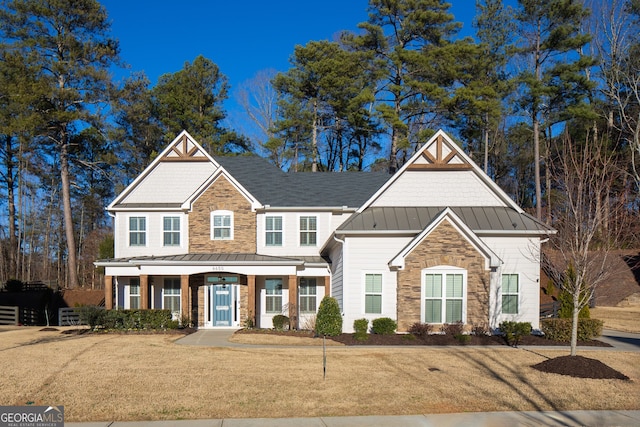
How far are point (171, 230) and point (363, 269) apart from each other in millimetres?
10678

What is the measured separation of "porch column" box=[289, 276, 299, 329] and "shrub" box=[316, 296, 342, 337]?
16.7 ft

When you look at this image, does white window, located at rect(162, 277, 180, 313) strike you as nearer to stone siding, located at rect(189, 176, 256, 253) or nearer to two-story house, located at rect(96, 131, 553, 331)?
two-story house, located at rect(96, 131, 553, 331)

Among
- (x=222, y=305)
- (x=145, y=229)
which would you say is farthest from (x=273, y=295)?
(x=145, y=229)

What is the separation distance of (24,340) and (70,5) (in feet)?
84.0

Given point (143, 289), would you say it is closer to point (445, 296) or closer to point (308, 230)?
point (308, 230)

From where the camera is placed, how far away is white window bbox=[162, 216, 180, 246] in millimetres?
26672

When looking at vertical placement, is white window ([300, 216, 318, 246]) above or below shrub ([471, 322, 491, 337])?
above

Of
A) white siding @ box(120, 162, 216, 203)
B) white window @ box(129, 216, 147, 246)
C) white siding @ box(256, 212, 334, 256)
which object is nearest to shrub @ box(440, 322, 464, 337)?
white siding @ box(256, 212, 334, 256)

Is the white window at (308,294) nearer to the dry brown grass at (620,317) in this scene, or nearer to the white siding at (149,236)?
the white siding at (149,236)

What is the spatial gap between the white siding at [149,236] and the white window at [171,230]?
0.14 m

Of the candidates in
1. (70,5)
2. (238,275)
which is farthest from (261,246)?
(70,5)

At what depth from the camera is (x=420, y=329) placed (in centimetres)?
1945

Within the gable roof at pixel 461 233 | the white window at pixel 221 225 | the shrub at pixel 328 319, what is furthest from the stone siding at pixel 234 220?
the gable roof at pixel 461 233

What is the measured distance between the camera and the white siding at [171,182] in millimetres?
27359
